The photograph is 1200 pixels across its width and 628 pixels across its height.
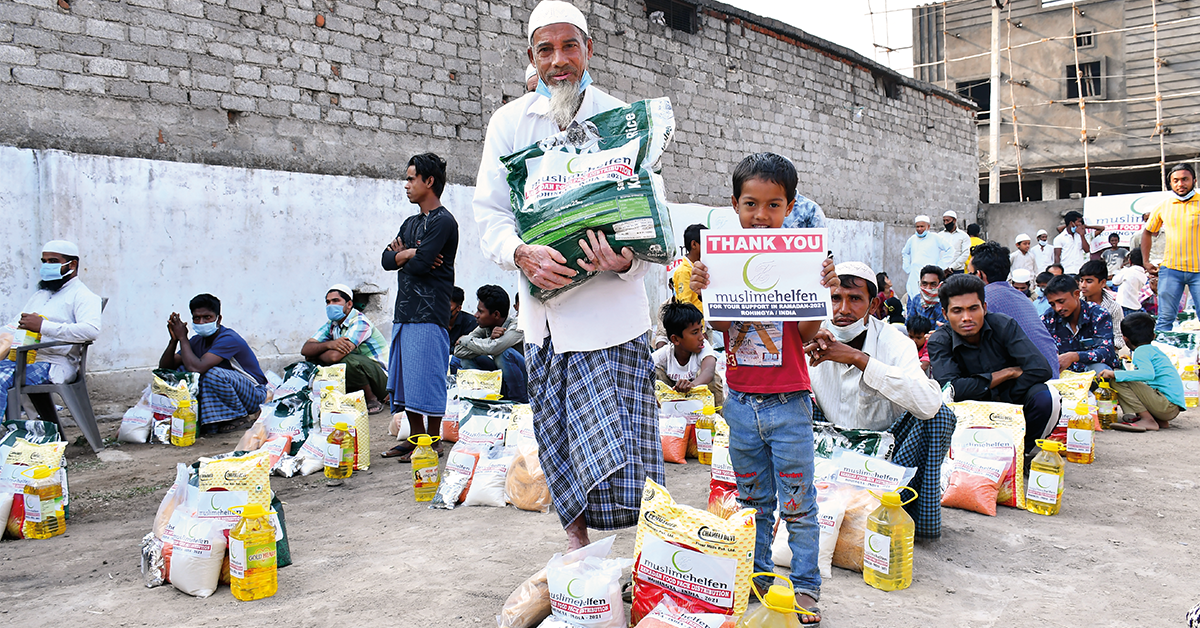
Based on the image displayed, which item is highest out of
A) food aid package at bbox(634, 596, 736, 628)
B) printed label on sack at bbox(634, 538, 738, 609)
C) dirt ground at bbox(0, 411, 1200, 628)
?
printed label on sack at bbox(634, 538, 738, 609)

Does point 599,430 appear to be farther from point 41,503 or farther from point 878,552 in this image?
point 41,503

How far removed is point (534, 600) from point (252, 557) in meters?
1.05

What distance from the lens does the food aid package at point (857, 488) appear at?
9.75 ft

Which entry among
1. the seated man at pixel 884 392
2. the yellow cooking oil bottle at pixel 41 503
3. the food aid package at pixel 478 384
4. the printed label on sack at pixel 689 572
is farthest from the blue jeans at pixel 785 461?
the yellow cooking oil bottle at pixel 41 503

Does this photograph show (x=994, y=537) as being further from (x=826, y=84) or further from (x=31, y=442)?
(x=826, y=84)

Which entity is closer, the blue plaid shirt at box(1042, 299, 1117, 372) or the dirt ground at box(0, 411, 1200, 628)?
the dirt ground at box(0, 411, 1200, 628)

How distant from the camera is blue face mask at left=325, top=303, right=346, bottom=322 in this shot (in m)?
6.35

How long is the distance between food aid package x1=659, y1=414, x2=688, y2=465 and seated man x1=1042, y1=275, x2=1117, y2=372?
3.02m

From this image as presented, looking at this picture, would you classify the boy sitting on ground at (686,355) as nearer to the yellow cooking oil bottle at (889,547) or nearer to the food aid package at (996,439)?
the food aid package at (996,439)

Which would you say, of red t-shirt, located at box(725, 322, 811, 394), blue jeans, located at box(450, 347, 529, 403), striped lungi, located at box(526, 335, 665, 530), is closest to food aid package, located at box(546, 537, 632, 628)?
striped lungi, located at box(526, 335, 665, 530)

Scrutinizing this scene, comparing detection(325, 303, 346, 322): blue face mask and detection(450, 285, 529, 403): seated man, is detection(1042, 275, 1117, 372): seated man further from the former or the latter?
detection(325, 303, 346, 322): blue face mask

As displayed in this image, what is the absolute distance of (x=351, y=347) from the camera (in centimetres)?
630

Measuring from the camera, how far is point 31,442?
3.54 m

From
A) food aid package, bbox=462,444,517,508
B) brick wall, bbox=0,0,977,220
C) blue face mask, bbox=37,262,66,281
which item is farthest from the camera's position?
brick wall, bbox=0,0,977,220
